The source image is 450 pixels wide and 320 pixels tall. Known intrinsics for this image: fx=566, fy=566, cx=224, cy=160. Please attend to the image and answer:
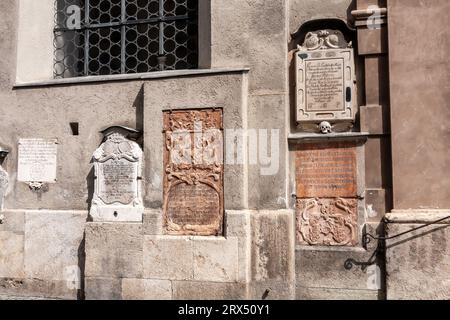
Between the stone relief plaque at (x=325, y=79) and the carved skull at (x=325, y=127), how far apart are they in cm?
5

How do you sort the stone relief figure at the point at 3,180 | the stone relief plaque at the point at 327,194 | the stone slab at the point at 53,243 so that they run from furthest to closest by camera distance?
the stone relief figure at the point at 3,180, the stone slab at the point at 53,243, the stone relief plaque at the point at 327,194

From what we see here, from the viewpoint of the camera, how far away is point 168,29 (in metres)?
8.16

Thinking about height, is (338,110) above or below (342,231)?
above

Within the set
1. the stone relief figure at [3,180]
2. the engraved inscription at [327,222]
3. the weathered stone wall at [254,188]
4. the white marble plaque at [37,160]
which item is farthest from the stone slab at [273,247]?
the stone relief figure at [3,180]

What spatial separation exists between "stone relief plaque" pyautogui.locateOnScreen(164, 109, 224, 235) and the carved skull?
1211mm

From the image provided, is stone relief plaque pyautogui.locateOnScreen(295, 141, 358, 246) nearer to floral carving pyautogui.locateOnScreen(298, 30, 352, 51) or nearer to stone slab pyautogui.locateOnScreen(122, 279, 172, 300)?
floral carving pyautogui.locateOnScreen(298, 30, 352, 51)

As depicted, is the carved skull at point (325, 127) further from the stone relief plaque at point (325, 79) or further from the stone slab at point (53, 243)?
the stone slab at point (53, 243)

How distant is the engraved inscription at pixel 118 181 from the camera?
23.6ft

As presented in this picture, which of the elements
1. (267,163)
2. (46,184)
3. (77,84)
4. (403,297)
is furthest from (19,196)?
(403,297)

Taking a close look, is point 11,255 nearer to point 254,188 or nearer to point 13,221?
point 13,221

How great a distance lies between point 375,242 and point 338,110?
1615 mm

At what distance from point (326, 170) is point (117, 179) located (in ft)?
8.67

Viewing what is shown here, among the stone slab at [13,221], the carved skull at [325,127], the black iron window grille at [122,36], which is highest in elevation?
the black iron window grille at [122,36]

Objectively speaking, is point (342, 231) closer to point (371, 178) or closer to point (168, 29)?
point (371, 178)
